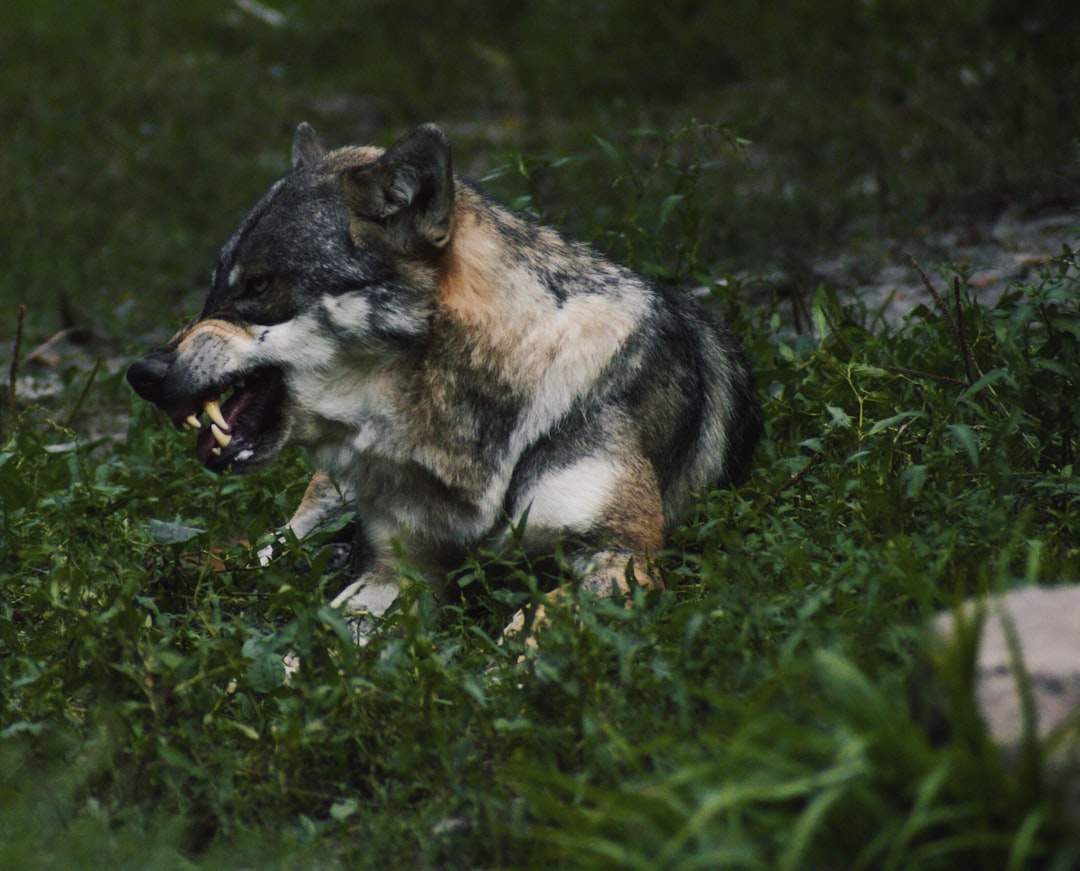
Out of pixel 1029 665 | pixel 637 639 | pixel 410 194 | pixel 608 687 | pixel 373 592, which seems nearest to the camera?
pixel 1029 665

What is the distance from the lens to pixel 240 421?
13.1 feet

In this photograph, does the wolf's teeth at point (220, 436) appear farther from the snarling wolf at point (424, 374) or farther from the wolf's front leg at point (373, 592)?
the wolf's front leg at point (373, 592)

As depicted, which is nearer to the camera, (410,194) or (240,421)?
(410,194)

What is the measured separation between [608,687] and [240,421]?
171 centimetres

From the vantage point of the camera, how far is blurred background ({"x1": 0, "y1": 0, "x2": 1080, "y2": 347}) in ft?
25.4

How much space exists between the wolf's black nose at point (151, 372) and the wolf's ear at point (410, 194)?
0.77 metres

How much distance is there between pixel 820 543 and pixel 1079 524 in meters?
0.73

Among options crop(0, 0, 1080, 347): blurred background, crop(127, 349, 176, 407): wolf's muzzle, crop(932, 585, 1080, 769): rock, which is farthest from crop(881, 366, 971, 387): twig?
crop(127, 349, 176, 407): wolf's muzzle

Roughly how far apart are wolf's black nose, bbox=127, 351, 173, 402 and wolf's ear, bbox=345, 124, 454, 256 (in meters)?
0.77

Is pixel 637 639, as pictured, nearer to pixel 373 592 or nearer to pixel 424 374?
pixel 424 374

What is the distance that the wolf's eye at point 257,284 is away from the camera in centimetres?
393

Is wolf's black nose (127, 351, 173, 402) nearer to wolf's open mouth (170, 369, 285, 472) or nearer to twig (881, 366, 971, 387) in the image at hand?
wolf's open mouth (170, 369, 285, 472)

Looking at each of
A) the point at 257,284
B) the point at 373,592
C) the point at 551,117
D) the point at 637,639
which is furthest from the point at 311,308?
the point at 551,117

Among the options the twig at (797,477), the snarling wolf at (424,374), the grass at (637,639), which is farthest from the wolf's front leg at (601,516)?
the twig at (797,477)
